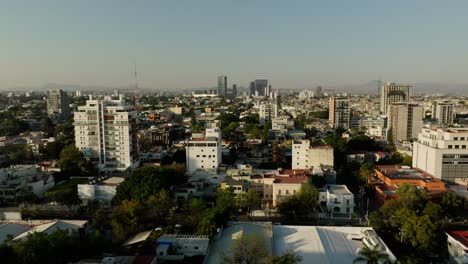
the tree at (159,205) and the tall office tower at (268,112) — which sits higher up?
the tall office tower at (268,112)

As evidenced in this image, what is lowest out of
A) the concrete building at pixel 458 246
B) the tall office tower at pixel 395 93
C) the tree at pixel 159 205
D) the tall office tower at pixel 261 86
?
the concrete building at pixel 458 246

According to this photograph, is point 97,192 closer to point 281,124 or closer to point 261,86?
point 281,124

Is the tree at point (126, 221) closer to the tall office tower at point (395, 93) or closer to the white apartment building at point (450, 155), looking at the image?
the white apartment building at point (450, 155)

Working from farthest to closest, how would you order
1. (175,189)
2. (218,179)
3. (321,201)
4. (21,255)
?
(218,179) < (175,189) < (321,201) < (21,255)

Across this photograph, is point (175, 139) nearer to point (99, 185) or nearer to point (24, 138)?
point (24, 138)

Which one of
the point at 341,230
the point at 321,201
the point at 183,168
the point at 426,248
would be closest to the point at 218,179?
the point at 183,168

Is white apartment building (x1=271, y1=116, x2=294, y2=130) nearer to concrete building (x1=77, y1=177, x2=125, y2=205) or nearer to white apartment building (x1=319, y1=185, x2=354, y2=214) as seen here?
white apartment building (x1=319, y1=185, x2=354, y2=214)

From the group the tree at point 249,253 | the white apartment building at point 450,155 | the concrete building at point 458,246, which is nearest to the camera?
the tree at point 249,253

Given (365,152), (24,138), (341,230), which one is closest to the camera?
(341,230)

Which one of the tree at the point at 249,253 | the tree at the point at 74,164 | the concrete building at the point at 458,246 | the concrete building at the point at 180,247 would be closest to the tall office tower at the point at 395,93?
the tree at the point at 74,164
